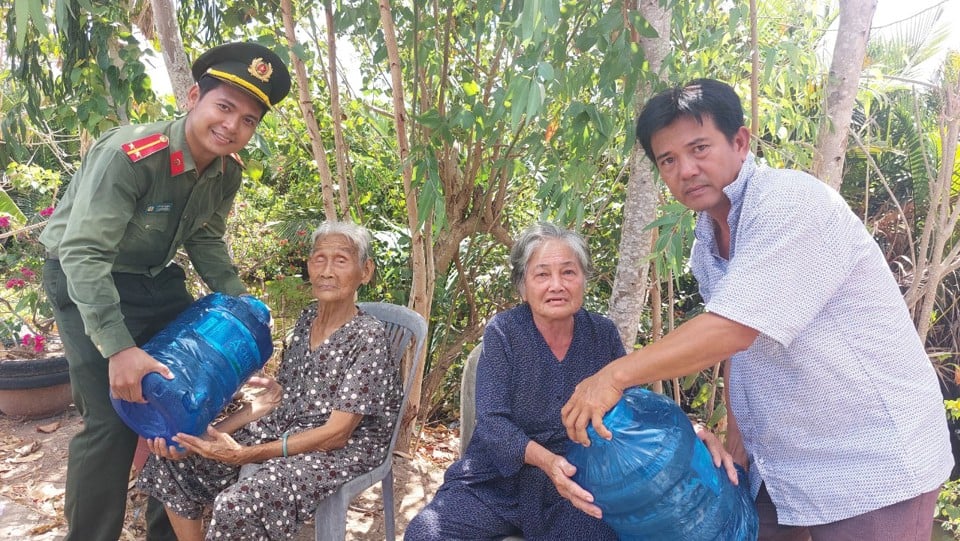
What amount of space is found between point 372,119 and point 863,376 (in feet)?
9.92

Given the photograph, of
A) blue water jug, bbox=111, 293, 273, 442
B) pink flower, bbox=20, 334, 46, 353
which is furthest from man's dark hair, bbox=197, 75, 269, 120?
pink flower, bbox=20, 334, 46, 353

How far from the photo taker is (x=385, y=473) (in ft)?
7.42

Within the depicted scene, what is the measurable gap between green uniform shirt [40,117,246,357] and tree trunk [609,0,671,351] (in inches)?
59.2

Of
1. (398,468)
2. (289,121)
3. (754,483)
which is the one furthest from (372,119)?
(754,483)

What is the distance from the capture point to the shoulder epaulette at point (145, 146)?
1982 millimetres

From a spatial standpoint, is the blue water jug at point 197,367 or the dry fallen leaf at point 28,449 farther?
the dry fallen leaf at point 28,449

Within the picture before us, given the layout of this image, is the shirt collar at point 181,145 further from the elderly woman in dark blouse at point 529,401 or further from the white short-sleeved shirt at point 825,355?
the white short-sleeved shirt at point 825,355

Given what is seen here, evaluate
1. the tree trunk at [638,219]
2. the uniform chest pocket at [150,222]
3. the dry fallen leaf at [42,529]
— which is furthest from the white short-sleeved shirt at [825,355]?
the dry fallen leaf at [42,529]

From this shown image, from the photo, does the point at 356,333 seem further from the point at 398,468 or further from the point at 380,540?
the point at 398,468

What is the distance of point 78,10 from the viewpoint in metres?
2.69

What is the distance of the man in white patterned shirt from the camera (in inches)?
50.8

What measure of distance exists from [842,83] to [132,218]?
2423 millimetres

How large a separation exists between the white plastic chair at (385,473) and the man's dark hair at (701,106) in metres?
1.25

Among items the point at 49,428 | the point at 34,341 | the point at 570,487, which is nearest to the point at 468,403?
the point at 570,487
